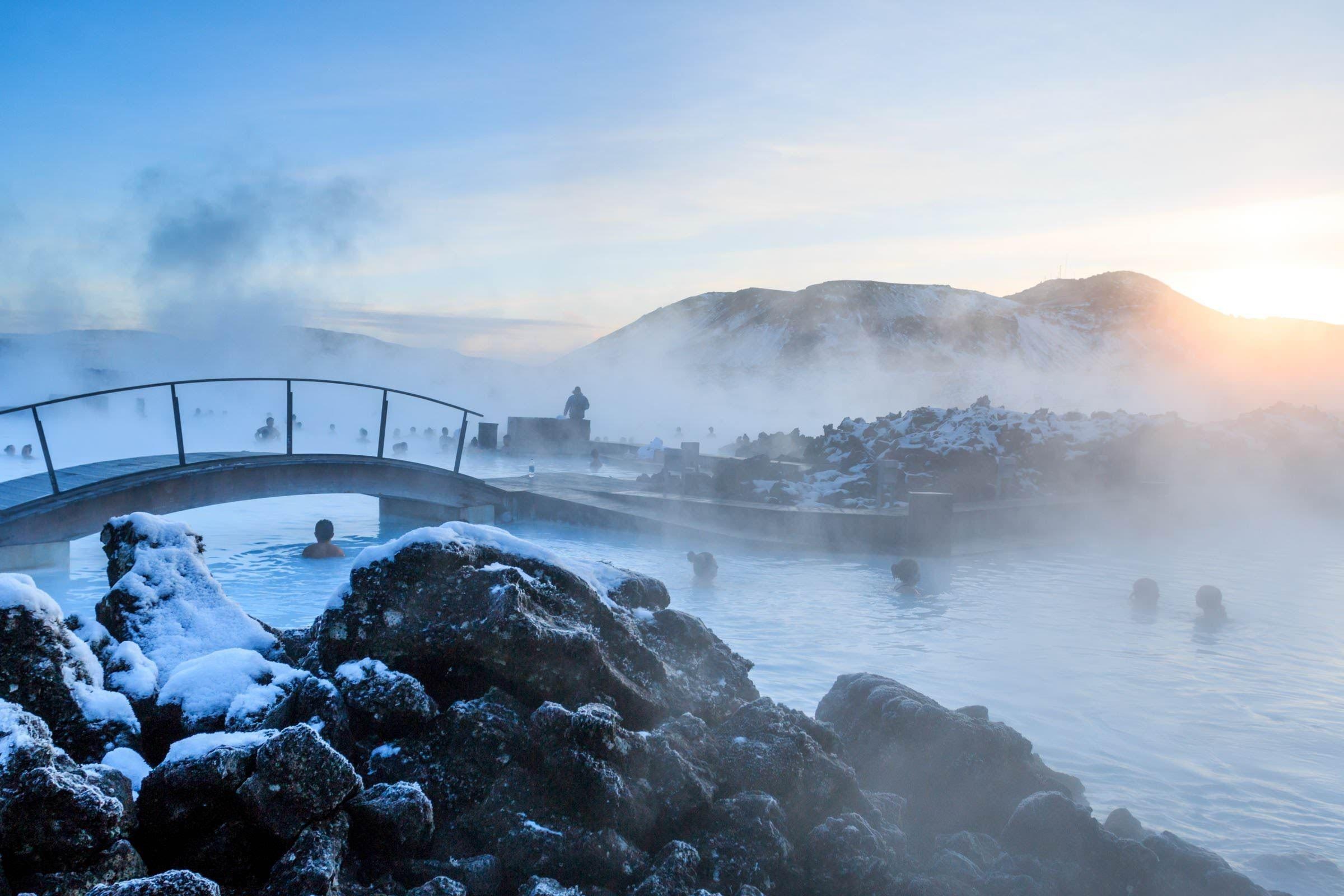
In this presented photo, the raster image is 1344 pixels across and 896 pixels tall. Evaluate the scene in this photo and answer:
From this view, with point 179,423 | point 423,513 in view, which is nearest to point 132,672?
point 179,423

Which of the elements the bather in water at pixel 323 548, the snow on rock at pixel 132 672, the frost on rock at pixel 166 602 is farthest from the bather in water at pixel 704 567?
the snow on rock at pixel 132 672

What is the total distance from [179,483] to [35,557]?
1.33 m

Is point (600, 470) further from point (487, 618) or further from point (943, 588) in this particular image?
point (487, 618)

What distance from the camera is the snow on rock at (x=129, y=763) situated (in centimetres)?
263

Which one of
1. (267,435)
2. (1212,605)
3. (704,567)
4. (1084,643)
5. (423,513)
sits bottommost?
(1084,643)

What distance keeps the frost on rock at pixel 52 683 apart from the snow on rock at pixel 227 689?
0.54ft

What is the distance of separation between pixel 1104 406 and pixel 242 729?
65808 mm

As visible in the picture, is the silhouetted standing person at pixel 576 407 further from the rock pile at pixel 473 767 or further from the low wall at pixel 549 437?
the rock pile at pixel 473 767

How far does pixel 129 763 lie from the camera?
2682 millimetres

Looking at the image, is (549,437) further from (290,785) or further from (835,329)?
(835,329)

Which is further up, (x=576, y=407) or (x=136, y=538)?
(x=576, y=407)

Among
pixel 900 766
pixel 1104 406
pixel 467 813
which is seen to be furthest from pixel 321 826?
pixel 1104 406

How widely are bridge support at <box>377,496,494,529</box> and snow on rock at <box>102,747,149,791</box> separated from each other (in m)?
8.57

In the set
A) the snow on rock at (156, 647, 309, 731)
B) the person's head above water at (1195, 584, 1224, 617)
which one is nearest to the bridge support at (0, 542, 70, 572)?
the snow on rock at (156, 647, 309, 731)
